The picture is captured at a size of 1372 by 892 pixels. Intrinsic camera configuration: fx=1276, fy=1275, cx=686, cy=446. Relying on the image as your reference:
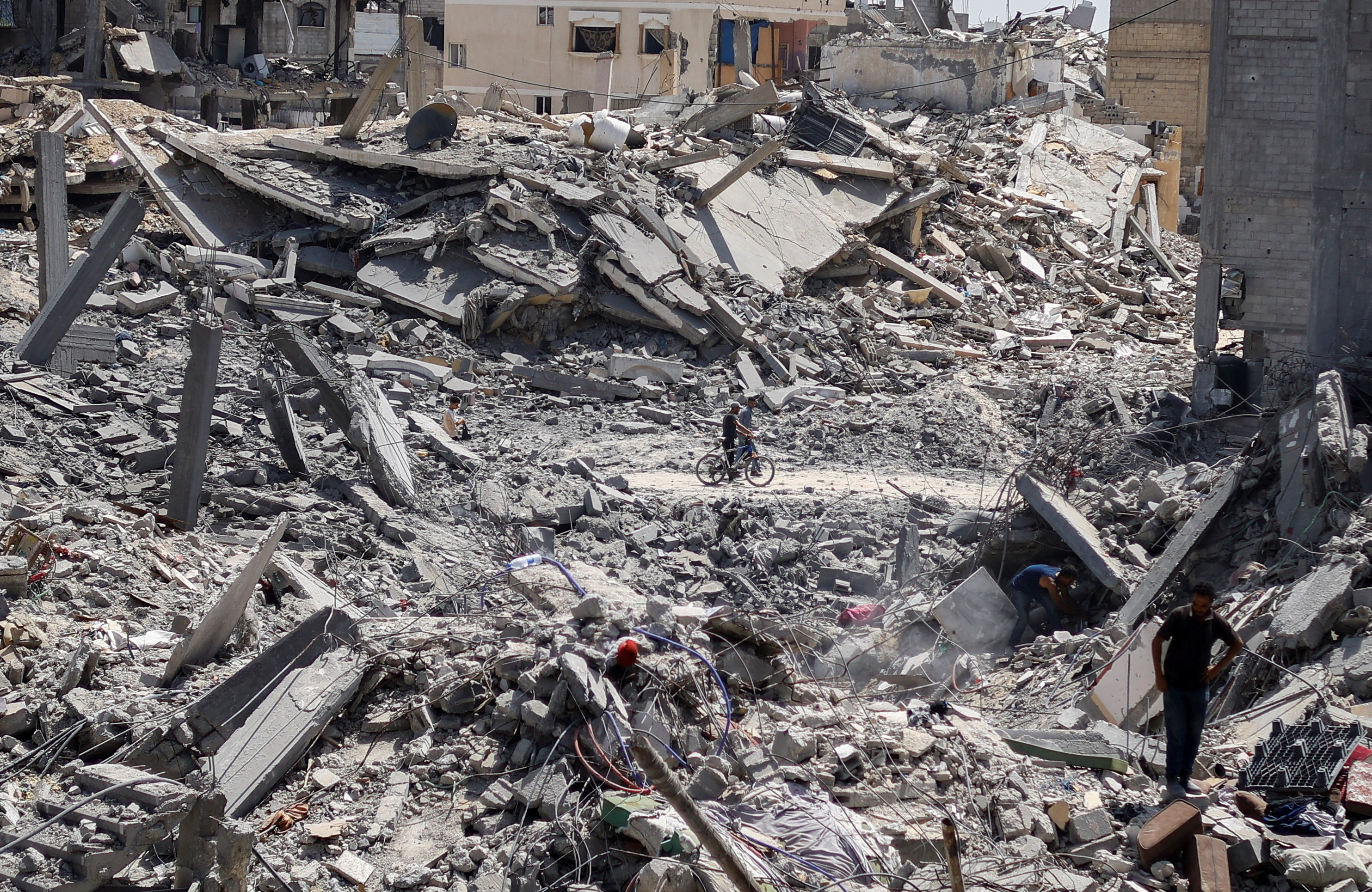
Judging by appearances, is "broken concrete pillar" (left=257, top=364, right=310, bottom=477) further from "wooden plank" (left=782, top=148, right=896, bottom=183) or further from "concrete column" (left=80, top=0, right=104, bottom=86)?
"concrete column" (left=80, top=0, right=104, bottom=86)

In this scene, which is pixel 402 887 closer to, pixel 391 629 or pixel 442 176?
pixel 391 629

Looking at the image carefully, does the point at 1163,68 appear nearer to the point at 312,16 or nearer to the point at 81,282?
the point at 312,16

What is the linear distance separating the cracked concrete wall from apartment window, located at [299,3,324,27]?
16.9m

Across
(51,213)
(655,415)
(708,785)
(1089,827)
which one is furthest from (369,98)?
(1089,827)

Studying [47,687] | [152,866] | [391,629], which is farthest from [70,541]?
[152,866]

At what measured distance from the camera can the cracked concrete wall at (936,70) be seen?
95.8 ft

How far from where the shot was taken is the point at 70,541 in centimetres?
964

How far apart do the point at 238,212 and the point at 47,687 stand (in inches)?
574

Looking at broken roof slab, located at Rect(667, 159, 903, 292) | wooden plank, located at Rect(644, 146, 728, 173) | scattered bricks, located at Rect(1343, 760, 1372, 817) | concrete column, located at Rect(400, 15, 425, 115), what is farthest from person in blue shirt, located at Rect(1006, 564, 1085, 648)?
concrete column, located at Rect(400, 15, 425, 115)

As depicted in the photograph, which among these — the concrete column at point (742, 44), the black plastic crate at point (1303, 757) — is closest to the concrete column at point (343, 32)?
the concrete column at point (742, 44)

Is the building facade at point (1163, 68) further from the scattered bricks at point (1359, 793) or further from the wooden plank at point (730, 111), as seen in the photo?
the scattered bricks at point (1359, 793)

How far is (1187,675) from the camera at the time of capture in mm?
6418

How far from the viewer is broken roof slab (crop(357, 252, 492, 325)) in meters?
18.9

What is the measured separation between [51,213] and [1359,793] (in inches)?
565
